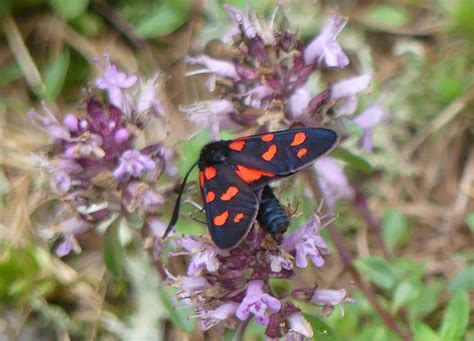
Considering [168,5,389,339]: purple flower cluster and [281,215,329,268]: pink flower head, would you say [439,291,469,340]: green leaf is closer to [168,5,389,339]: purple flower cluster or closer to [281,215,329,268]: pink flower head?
[168,5,389,339]: purple flower cluster

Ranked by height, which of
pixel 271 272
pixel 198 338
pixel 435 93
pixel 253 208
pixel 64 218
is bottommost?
pixel 198 338

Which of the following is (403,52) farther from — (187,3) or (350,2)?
(187,3)

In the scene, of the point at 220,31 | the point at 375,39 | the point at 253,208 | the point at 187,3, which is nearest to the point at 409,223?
the point at 375,39

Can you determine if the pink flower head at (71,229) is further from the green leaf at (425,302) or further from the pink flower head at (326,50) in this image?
the green leaf at (425,302)

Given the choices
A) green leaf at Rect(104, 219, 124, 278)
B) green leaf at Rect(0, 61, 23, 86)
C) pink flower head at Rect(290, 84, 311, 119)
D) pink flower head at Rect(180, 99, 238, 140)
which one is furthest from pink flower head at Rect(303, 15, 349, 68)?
green leaf at Rect(0, 61, 23, 86)

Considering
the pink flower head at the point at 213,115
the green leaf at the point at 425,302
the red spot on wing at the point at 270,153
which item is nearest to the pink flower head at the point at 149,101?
the pink flower head at the point at 213,115

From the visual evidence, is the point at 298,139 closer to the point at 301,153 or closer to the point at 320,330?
the point at 301,153

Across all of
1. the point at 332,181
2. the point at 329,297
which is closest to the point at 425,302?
the point at 332,181
